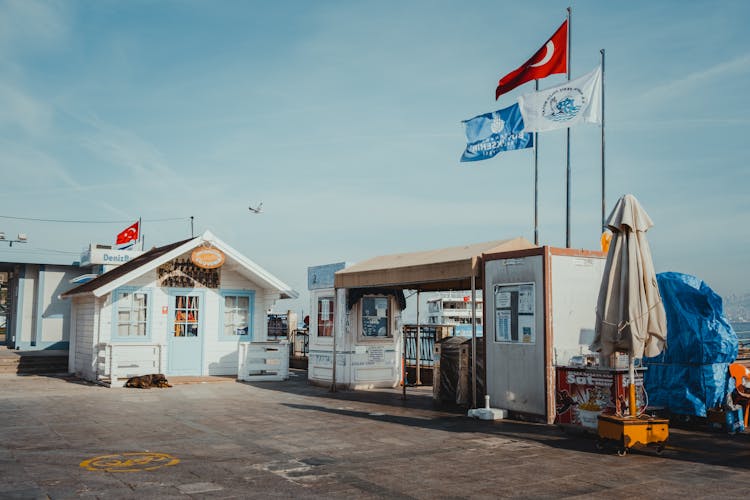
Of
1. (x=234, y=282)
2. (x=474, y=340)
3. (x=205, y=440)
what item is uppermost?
(x=234, y=282)

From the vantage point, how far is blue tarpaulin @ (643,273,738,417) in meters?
10.4

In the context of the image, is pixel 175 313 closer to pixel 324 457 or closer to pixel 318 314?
pixel 318 314

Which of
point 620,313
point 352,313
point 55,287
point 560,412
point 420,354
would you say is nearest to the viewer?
point 620,313

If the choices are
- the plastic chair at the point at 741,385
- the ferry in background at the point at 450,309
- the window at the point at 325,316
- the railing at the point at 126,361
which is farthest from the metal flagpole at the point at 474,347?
the ferry in background at the point at 450,309

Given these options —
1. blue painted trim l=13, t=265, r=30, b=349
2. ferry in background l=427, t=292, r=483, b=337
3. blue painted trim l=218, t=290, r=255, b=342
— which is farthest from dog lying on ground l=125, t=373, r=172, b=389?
ferry in background l=427, t=292, r=483, b=337

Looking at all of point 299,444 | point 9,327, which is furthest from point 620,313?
point 9,327

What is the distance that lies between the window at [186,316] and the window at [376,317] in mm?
5213

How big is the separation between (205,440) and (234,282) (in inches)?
415

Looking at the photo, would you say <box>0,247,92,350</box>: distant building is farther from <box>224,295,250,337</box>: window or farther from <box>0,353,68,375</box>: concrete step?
Result: <box>224,295,250,337</box>: window

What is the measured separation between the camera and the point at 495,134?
1533 centimetres

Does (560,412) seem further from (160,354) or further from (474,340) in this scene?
(160,354)

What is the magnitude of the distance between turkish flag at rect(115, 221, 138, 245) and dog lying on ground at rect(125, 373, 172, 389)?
16918 mm

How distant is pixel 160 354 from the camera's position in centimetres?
1711

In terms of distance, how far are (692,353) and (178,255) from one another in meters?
13.0
